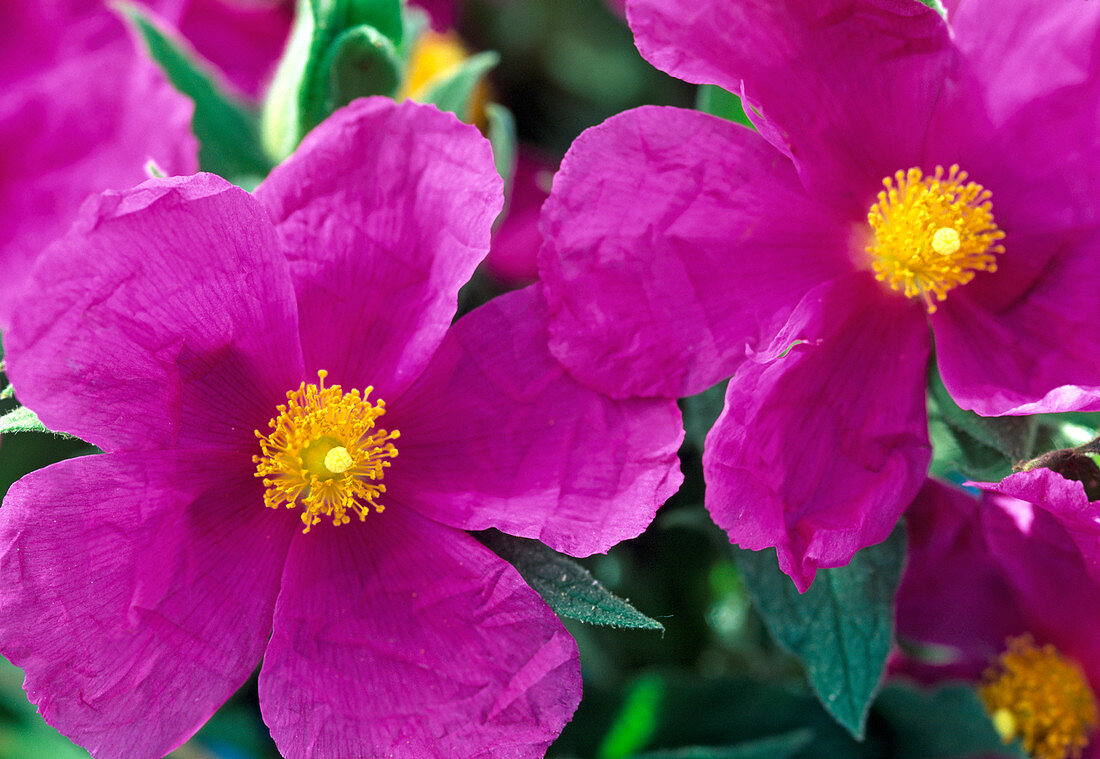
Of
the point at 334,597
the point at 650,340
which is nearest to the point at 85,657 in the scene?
the point at 334,597

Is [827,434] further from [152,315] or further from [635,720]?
[152,315]

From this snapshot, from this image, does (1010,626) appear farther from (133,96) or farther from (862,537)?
(133,96)

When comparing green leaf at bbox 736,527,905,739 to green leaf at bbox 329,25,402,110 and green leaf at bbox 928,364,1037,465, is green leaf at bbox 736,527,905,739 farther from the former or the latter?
green leaf at bbox 329,25,402,110

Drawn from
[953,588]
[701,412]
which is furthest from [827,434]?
[953,588]

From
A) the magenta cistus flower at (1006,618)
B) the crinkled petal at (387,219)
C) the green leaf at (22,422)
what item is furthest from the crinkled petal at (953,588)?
the green leaf at (22,422)

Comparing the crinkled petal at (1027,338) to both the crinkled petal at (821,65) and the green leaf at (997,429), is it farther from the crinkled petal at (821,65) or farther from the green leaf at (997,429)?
the crinkled petal at (821,65)

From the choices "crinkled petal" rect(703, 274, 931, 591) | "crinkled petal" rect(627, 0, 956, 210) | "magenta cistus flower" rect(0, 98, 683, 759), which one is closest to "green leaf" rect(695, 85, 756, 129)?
"crinkled petal" rect(627, 0, 956, 210)
